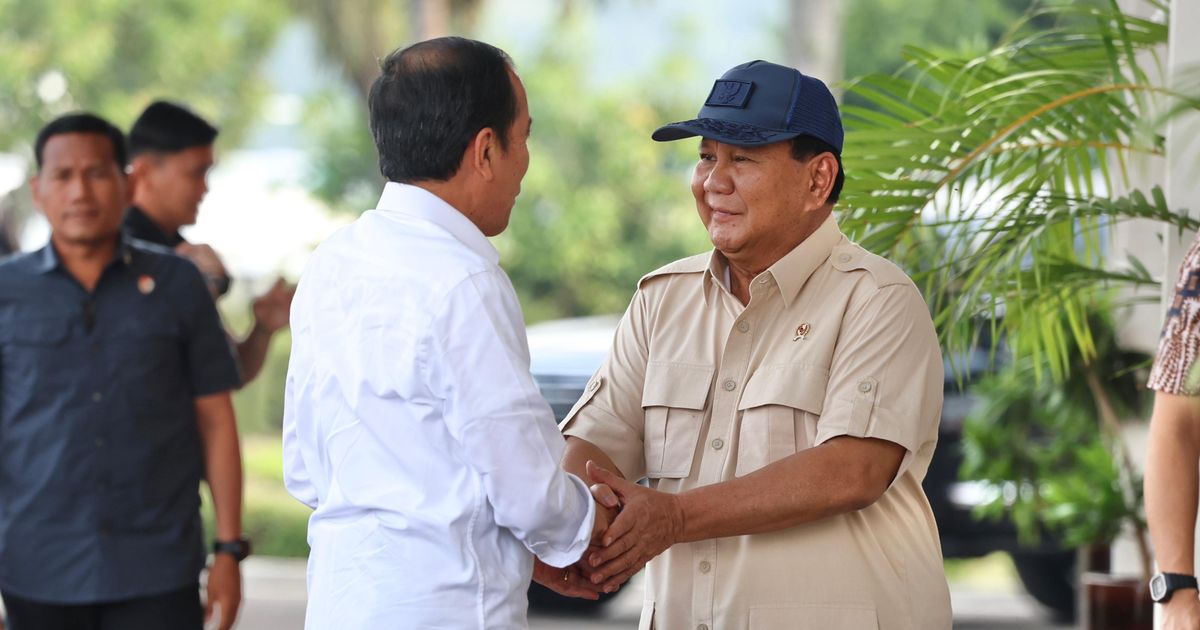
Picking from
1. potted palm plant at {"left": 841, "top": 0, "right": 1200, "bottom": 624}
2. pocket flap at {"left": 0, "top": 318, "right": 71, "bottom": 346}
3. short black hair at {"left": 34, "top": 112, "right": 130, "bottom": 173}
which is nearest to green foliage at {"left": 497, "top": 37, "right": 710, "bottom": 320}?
potted palm plant at {"left": 841, "top": 0, "right": 1200, "bottom": 624}

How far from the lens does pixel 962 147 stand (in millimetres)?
3818

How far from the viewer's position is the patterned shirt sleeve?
2781 millimetres

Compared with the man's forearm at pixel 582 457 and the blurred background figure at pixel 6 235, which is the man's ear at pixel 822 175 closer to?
the man's forearm at pixel 582 457

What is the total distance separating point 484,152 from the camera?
2.35 meters

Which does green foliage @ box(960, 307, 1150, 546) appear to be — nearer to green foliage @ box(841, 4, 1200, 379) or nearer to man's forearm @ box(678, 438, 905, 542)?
green foliage @ box(841, 4, 1200, 379)

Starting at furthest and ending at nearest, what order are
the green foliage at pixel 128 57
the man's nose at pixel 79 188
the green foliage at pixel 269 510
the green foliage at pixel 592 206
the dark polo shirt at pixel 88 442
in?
the green foliage at pixel 128 57
the green foliage at pixel 592 206
the green foliage at pixel 269 510
the man's nose at pixel 79 188
the dark polo shirt at pixel 88 442

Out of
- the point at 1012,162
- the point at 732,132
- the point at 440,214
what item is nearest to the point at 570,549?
the point at 440,214

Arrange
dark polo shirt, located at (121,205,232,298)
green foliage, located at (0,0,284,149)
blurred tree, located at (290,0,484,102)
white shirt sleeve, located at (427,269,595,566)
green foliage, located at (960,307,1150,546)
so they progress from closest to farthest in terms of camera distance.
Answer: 1. white shirt sleeve, located at (427,269,595,566)
2. dark polo shirt, located at (121,205,232,298)
3. green foliage, located at (960,307,1150,546)
4. blurred tree, located at (290,0,484,102)
5. green foliage, located at (0,0,284,149)

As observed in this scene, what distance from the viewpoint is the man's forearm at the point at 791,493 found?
257 centimetres

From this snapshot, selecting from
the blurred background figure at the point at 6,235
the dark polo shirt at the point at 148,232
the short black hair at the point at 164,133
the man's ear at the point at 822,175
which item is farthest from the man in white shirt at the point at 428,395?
the blurred background figure at the point at 6,235

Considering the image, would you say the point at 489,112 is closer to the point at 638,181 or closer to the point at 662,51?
the point at 638,181

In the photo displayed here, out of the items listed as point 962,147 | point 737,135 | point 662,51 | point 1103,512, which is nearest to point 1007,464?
point 1103,512

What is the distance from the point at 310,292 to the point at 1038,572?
20.5ft

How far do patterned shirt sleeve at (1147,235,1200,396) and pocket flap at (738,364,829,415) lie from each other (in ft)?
2.10
